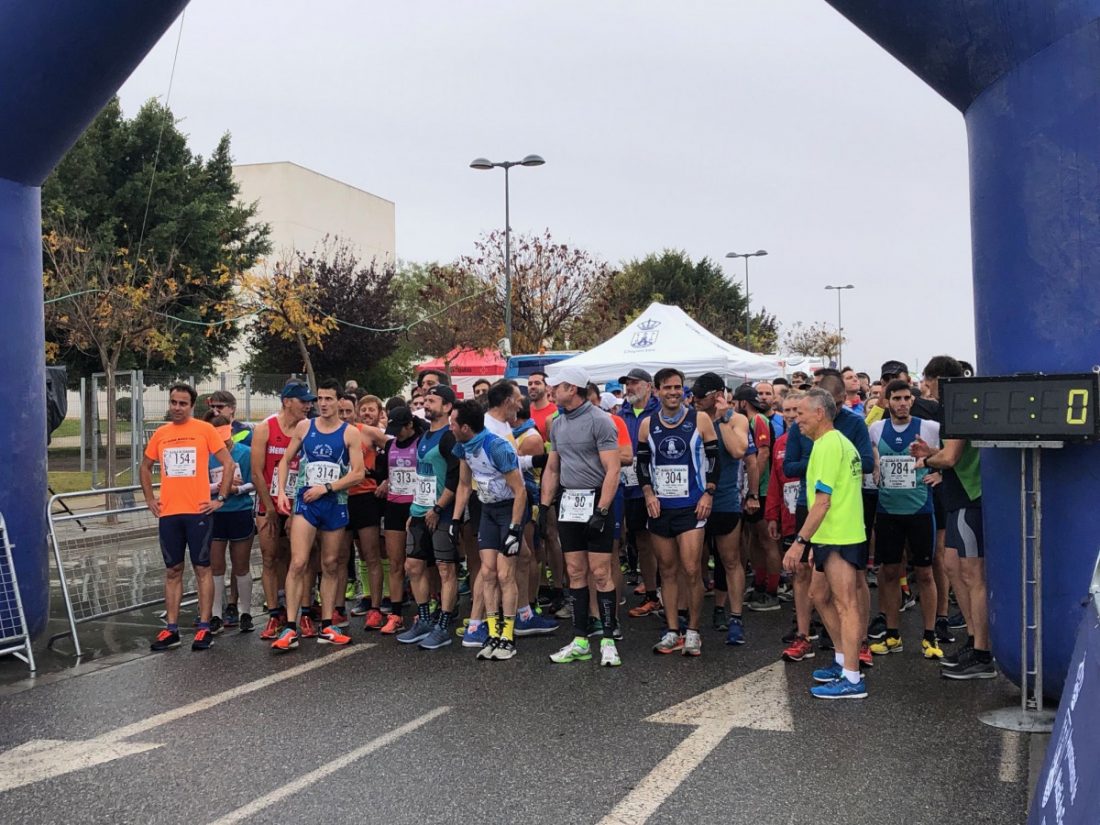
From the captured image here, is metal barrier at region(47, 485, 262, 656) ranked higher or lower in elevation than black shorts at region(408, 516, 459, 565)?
lower

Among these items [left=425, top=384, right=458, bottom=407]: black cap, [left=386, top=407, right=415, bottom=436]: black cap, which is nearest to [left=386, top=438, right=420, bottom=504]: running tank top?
[left=386, top=407, right=415, bottom=436]: black cap

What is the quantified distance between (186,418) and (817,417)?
4.79 m

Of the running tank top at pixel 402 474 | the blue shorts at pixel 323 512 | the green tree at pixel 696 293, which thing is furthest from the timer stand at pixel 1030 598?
the green tree at pixel 696 293

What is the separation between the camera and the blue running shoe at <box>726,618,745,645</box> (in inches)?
293

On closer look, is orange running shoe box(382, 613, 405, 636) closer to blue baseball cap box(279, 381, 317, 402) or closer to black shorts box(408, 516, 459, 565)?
black shorts box(408, 516, 459, 565)

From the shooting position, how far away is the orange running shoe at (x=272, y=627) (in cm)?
788

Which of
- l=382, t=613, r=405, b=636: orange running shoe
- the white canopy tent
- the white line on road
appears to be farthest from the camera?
the white canopy tent

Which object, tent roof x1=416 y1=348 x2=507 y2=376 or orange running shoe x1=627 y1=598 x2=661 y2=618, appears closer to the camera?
orange running shoe x1=627 y1=598 x2=661 y2=618

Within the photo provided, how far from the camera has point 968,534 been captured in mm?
6477

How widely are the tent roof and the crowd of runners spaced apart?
1230 inches

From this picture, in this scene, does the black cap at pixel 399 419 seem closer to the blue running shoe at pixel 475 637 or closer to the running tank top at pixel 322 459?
the running tank top at pixel 322 459

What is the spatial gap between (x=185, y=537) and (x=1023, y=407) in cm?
589

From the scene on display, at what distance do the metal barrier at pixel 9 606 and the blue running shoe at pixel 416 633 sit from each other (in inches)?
103

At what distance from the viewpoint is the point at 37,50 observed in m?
7.00
